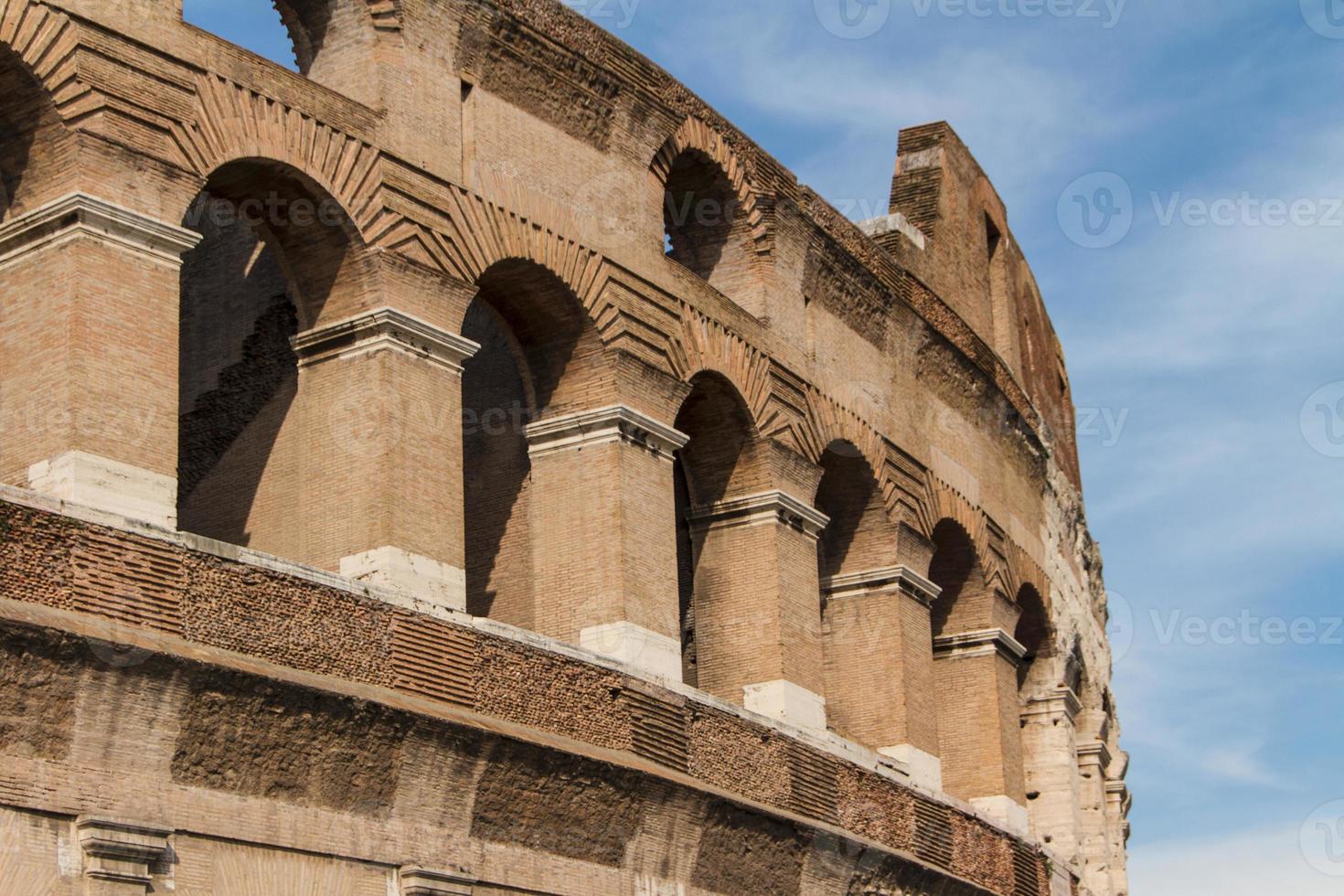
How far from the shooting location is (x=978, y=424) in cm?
2167

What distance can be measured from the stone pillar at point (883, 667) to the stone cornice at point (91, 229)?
301 inches

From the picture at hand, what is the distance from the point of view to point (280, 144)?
1372 centimetres

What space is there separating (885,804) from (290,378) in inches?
202

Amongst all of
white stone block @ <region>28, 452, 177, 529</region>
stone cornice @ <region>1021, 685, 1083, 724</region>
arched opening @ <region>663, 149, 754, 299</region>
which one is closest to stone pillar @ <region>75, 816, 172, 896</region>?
white stone block @ <region>28, 452, 177, 529</region>

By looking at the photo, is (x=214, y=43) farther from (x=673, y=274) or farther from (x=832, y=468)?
(x=832, y=468)

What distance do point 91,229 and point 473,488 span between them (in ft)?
16.2

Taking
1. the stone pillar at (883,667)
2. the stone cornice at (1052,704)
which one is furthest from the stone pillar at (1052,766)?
the stone pillar at (883,667)

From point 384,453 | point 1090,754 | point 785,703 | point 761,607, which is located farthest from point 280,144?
point 1090,754

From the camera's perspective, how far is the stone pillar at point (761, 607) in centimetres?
1691

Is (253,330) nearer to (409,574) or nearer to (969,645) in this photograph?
(409,574)

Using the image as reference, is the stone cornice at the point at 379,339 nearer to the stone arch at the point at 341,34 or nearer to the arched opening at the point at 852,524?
the stone arch at the point at 341,34

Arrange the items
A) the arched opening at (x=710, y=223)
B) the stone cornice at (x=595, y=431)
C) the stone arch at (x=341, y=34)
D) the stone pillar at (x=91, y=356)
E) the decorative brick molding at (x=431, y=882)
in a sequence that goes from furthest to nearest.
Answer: the arched opening at (x=710, y=223)
the stone cornice at (x=595, y=431)
the stone arch at (x=341, y=34)
the decorative brick molding at (x=431, y=882)
the stone pillar at (x=91, y=356)

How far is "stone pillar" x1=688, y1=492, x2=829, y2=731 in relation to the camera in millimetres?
16906

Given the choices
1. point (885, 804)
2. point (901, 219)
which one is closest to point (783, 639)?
point (885, 804)
